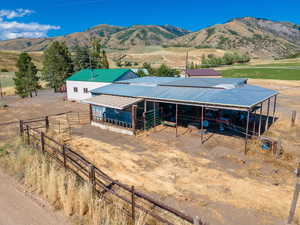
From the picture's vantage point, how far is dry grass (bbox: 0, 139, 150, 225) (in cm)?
695

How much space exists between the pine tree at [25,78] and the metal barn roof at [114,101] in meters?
26.0

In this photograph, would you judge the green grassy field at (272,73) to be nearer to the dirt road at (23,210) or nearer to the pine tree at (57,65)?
the pine tree at (57,65)

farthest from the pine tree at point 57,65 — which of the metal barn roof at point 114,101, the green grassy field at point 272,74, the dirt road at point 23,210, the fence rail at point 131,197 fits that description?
the green grassy field at point 272,74

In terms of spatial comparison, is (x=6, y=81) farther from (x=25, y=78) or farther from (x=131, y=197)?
(x=131, y=197)

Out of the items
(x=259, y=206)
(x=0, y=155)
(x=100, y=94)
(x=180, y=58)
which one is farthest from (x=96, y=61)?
(x=180, y=58)

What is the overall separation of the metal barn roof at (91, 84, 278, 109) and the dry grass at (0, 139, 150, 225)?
925 cm

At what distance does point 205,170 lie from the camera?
11.3m

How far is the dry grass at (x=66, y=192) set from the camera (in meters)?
6.95

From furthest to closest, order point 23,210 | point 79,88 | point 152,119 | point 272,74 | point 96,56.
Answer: point 272,74 → point 96,56 → point 79,88 → point 152,119 → point 23,210

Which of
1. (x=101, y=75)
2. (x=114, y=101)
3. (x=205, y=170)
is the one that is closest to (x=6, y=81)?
(x=101, y=75)

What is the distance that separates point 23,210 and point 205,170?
8296 mm

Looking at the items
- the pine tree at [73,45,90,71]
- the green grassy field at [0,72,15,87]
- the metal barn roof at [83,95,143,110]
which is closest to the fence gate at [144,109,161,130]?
the metal barn roof at [83,95,143,110]

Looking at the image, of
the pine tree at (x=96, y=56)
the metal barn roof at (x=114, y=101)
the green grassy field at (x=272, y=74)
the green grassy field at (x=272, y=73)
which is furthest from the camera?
the green grassy field at (x=272, y=73)

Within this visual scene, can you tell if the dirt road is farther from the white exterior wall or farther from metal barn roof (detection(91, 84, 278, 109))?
the white exterior wall
